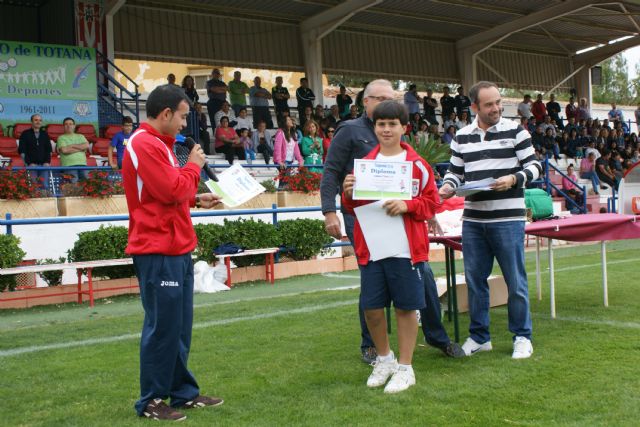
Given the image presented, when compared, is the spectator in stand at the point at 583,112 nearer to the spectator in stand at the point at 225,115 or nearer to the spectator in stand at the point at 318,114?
the spectator in stand at the point at 318,114

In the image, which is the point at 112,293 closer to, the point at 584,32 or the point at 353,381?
the point at 353,381

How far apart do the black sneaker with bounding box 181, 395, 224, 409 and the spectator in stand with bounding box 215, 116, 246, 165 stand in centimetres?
1403

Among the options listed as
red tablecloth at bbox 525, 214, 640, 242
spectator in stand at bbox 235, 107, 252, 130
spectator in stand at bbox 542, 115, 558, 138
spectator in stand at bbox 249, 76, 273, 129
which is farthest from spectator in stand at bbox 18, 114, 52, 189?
spectator in stand at bbox 542, 115, 558, 138

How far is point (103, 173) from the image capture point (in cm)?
1441

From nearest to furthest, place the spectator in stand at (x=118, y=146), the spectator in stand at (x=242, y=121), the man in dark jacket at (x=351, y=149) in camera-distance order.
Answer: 1. the man in dark jacket at (x=351, y=149)
2. the spectator in stand at (x=118, y=146)
3. the spectator in stand at (x=242, y=121)

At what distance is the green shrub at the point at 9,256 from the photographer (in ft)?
34.4

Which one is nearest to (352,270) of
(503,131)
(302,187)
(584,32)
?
(302,187)

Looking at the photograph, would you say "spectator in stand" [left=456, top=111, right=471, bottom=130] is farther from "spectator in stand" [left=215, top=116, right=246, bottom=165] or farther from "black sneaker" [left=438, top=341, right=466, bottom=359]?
"black sneaker" [left=438, top=341, right=466, bottom=359]

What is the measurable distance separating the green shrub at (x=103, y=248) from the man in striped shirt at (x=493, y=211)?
6553 millimetres

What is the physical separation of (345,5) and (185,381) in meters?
20.5

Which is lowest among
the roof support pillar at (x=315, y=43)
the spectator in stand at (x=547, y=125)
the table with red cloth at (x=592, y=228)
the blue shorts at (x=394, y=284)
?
the blue shorts at (x=394, y=284)

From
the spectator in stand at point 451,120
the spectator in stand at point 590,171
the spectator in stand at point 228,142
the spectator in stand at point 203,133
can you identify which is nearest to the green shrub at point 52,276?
the spectator in stand at point 228,142

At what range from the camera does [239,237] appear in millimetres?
12648

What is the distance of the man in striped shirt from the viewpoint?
6.02 meters
